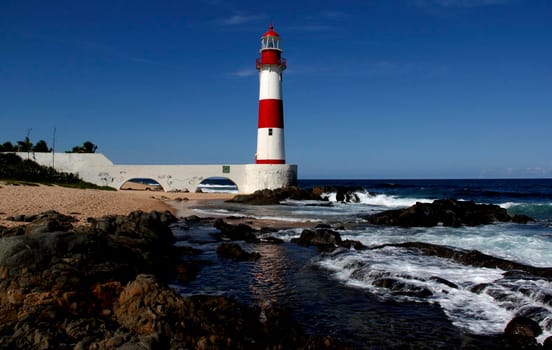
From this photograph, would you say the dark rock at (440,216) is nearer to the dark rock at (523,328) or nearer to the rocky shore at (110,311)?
the rocky shore at (110,311)

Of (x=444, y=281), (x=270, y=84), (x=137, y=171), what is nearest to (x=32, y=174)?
(x=137, y=171)

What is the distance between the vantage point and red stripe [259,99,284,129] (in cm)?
3156

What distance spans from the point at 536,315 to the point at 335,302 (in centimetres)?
307

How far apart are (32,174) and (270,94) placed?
17.1 metres

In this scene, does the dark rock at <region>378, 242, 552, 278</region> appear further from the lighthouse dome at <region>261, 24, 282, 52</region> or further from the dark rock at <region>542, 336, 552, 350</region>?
the lighthouse dome at <region>261, 24, 282, 52</region>

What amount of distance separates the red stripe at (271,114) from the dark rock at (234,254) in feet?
65.6

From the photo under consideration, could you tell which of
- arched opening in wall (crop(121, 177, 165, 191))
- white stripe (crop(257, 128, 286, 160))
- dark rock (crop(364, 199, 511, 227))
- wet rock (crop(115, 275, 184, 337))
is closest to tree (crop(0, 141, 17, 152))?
arched opening in wall (crop(121, 177, 165, 191))

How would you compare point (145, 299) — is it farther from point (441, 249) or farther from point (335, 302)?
point (441, 249)

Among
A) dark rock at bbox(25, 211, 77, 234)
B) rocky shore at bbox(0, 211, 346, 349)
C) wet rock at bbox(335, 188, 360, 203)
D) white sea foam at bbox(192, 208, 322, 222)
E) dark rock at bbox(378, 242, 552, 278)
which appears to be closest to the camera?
rocky shore at bbox(0, 211, 346, 349)

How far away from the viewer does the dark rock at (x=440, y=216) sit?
1906cm

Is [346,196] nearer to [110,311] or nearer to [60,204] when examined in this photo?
[60,204]

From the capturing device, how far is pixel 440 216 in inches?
768

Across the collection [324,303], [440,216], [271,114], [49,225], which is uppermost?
[271,114]

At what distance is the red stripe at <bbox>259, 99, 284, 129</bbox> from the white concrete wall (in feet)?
12.7
